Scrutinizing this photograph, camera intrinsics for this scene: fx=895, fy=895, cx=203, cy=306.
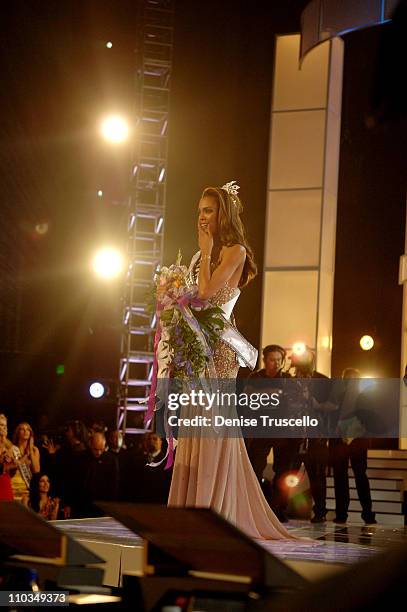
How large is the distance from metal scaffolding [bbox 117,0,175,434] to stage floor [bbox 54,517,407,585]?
4518mm

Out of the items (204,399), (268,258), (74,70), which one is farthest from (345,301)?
(204,399)

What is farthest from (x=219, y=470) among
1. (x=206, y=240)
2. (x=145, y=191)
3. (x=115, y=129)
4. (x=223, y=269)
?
(x=115, y=129)

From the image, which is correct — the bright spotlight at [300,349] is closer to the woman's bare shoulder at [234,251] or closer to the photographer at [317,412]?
the photographer at [317,412]

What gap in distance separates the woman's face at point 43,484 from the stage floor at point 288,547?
3.25 ft

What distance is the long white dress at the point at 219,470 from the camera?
4547mm

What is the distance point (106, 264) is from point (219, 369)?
8.62 meters

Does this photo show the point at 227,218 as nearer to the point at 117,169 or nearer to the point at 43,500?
the point at 43,500

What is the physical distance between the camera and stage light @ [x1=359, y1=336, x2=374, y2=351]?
13.0 meters

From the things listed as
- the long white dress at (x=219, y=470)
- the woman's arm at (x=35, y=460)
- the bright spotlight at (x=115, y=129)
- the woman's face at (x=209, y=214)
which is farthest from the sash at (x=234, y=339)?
the bright spotlight at (x=115, y=129)

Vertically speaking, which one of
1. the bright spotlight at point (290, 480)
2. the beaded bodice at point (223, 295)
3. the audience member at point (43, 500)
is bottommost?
the audience member at point (43, 500)

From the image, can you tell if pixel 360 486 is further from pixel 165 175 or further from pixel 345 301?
pixel 345 301

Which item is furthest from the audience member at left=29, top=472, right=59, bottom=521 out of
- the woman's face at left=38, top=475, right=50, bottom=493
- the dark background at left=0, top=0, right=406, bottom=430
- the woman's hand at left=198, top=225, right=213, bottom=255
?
the dark background at left=0, top=0, right=406, bottom=430

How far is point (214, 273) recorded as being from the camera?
14.8 ft

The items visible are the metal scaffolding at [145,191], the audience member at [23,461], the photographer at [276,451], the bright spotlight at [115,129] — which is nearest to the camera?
the audience member at [23,461]
